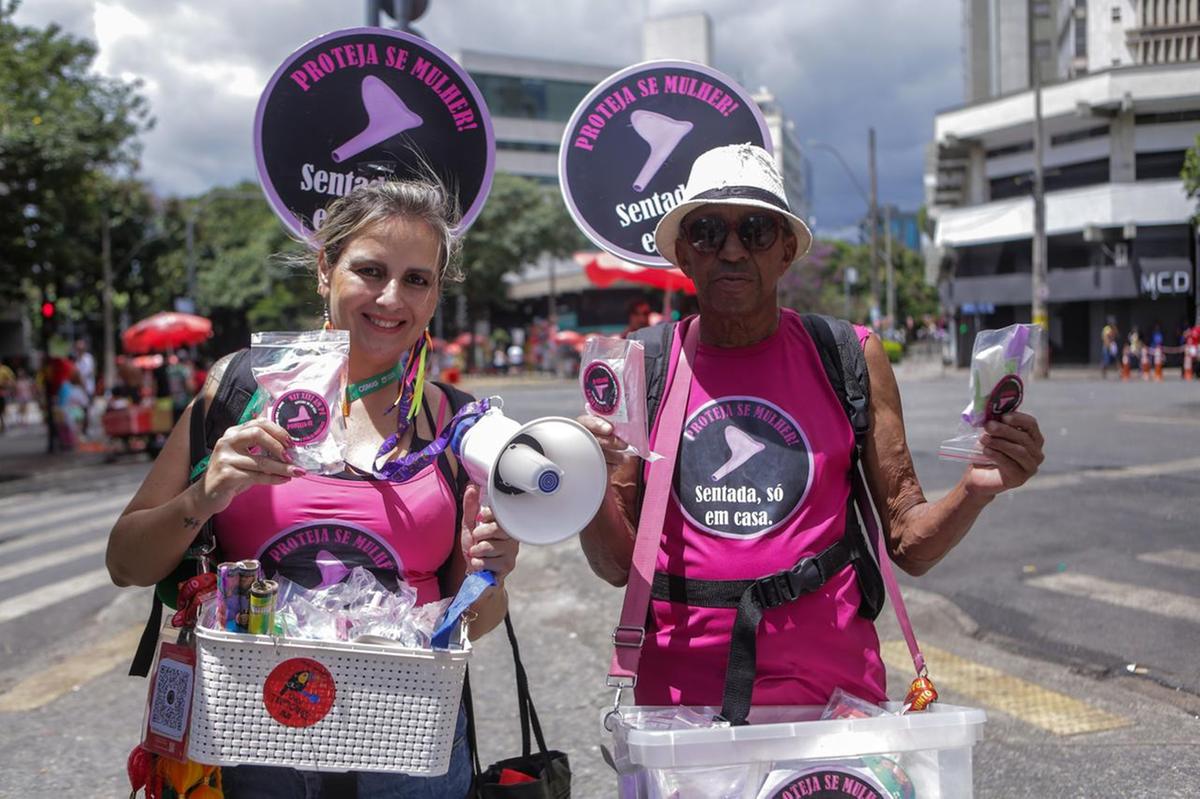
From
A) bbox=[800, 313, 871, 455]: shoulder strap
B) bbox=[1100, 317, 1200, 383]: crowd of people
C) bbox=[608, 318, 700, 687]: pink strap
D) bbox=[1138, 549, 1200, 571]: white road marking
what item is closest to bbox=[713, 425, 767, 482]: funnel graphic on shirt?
bbox=[608, 318, 700, 687]: pink strap

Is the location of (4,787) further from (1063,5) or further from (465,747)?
(1063,5)

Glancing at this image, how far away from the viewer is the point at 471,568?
183 centimetres

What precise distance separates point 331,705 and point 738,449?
0.92 metres

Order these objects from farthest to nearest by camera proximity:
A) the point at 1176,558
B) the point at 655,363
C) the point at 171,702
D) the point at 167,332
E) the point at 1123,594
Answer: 1. the point at 167,332
2. the point at 1176,558
3. the point at 1123,594
4. the point at 655,363
5. the point at 171,702

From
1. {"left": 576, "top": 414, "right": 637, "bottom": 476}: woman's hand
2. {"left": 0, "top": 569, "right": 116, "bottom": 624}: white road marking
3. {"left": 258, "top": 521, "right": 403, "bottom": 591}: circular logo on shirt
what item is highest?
{"left": 576, "top": 414, "right": 637, "bottom": 476}: woman's hand

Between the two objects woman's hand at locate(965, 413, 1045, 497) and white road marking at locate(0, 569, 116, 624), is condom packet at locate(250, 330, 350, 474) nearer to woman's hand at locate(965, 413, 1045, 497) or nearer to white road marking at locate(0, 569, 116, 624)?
woman's hand at locate(965, 413, 1045, 497)

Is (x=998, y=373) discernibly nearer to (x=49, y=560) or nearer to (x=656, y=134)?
(x=656, y=134)

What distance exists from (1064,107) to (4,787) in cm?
3831

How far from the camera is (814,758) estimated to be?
170cm

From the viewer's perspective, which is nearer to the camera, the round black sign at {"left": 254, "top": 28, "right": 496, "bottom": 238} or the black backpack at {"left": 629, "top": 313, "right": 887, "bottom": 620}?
the black backpack at {"left": 629, "top": 313, "right": 887, "bottom": 620}

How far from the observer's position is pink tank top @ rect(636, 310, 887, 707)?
2.01 metres

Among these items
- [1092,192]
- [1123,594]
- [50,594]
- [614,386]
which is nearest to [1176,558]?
[1123,594]

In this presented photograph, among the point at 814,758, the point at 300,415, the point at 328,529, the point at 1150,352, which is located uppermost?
the point at 300,415

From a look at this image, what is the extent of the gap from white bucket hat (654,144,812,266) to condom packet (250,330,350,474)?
2.73 feet
